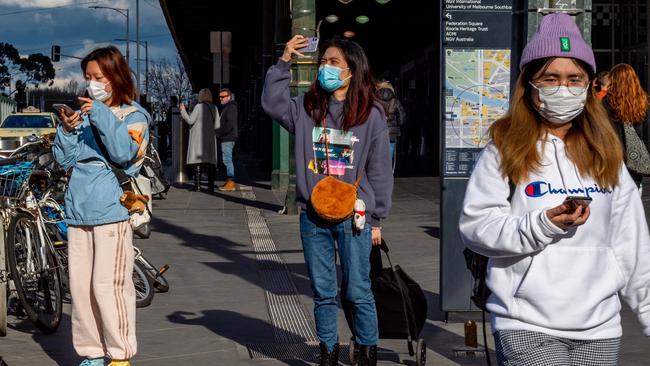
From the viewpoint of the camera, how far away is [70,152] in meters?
6.12

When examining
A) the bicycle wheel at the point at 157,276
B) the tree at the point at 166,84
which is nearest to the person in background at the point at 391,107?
the bicycle wheel at the point at 157,276

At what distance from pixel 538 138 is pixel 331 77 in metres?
2.65

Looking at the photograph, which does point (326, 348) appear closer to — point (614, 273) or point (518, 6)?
point (518, 6)

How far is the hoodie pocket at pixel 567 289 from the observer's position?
3.44 meters

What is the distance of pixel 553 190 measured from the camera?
3.52 metres

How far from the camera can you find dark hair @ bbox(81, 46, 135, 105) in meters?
6.09

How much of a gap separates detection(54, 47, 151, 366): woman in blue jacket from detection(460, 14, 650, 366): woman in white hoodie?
284cm

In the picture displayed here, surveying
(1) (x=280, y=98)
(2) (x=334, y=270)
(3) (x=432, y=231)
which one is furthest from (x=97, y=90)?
(3) (x=432, y=231)

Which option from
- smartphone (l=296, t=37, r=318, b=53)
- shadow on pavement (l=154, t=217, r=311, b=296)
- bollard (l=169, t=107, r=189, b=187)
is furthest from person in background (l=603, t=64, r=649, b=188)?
bollard (l=169, t=107, r=189, b=187)

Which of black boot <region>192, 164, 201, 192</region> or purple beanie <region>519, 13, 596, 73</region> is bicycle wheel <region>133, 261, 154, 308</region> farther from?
black boot <region>192, 164, 201, 192</region>

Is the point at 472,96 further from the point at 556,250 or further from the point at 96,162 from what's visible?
the point at 556,250

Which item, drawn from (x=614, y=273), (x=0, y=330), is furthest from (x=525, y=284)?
(x=0, y=330)

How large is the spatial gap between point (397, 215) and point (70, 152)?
401 inches

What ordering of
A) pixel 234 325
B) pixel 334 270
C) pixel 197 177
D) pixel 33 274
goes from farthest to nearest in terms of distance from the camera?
1. pixel 197 177
2. pixel 234 325
3. pixel 33 274
4. pixel 334 270
